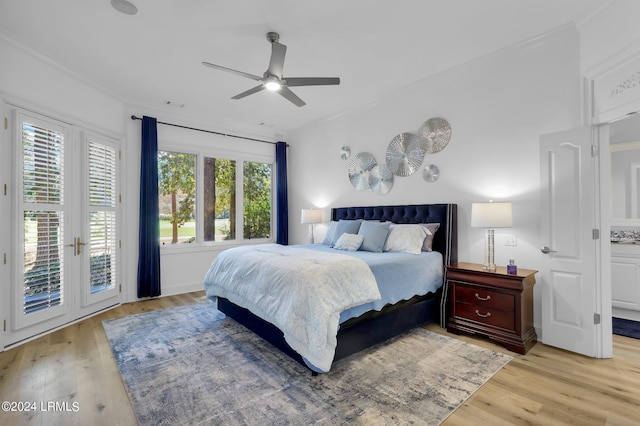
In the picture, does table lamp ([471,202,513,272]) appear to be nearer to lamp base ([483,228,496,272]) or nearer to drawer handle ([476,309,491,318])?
lamp base ([483,228,496,272])

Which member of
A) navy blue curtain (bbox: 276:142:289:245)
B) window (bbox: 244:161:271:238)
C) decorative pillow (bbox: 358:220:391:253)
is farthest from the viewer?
navy blue curtain (bbox: 276:142:289:245)

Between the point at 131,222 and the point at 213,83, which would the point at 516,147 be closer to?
the point at 213,83

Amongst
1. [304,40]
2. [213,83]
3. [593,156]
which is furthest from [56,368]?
[593,156]

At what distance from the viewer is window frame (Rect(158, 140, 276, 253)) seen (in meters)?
5.11

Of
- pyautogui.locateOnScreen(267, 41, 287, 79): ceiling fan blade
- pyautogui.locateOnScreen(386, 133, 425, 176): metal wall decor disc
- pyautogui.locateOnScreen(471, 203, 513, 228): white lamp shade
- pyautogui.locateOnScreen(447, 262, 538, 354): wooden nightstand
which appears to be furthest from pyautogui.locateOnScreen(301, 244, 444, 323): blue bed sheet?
pyautogui.locateOnScreen(267, 41, 287, 79): ceiling fan blade

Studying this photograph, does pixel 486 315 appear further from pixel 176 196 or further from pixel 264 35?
pixel 176 196

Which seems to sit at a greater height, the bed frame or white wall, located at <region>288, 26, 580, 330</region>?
white wall, located at <region>288, 26, 580, 330</region>

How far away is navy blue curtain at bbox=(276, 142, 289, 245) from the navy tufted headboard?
2139mm

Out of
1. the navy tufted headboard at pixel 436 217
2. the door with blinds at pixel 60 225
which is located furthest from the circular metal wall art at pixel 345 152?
the door with blinds at pixel 60 225

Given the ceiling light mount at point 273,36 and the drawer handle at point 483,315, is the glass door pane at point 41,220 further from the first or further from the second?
the drawer handle at point 483,315

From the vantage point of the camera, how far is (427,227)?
3750 millimetres

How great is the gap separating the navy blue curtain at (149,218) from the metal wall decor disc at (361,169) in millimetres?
3129

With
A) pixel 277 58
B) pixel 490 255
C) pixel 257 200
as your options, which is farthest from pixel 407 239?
pixel 257 200

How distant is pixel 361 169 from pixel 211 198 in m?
2.77
